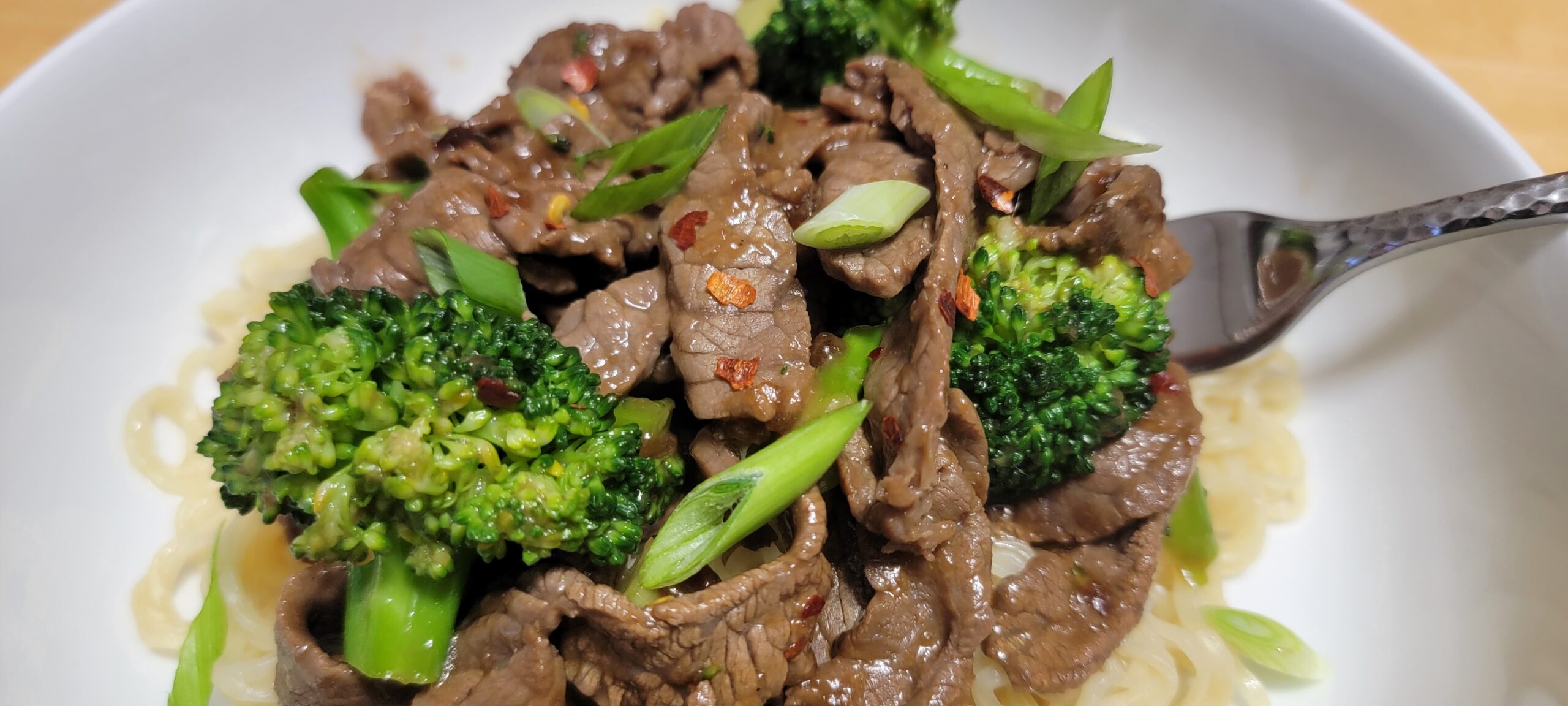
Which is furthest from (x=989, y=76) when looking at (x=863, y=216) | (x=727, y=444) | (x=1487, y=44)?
(x=1487, y=44)

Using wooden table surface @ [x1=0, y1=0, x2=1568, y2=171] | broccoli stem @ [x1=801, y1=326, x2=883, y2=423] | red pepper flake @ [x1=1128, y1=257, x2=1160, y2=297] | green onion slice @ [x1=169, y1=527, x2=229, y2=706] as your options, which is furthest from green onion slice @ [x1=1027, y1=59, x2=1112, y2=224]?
green onion slice @ [x1=169, y1=527, x2=229, y2=706]

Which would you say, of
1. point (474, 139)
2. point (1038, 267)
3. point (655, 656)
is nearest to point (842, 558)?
point (655, 656)

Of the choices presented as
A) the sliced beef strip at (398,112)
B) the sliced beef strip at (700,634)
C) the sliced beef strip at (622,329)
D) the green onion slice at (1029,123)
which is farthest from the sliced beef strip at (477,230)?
the green onion slice at (1029,123)

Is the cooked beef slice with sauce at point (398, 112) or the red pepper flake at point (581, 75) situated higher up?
the red pepper flake at point (581, 75)

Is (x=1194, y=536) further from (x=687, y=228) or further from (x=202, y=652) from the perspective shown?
(x=202, y=652)

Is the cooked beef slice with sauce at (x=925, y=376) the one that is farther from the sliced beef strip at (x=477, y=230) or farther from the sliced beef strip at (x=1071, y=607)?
the sliced beef strip at (x=477, y=230)

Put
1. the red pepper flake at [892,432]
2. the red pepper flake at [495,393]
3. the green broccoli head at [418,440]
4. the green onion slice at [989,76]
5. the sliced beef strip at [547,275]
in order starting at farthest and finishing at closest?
the green onion slice at [989,76], the sliced beef strip at [547,275], the red pepper flake at [892,432], the red pepper flake at [495,393], the green broccoli head at [418,440]
